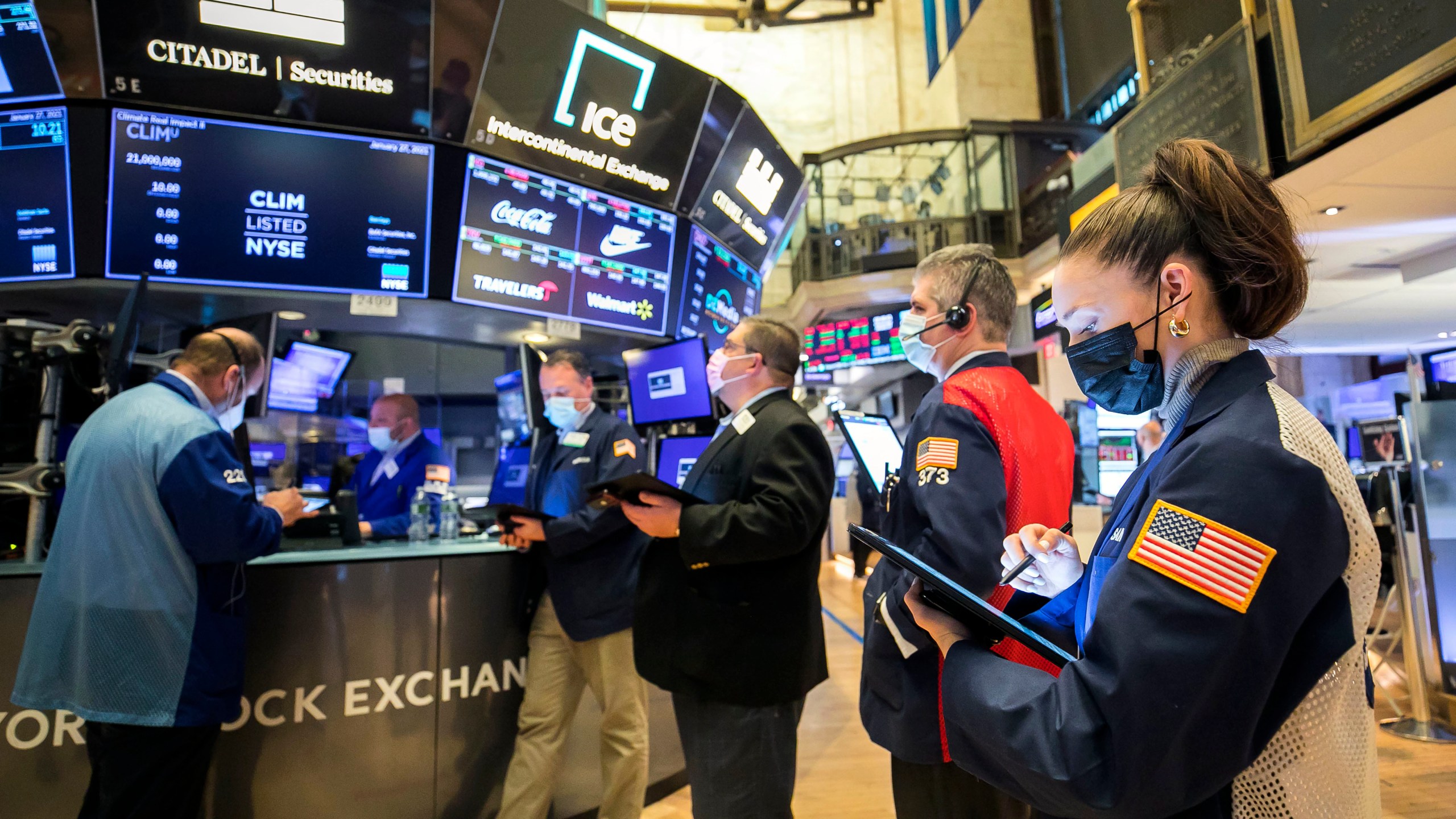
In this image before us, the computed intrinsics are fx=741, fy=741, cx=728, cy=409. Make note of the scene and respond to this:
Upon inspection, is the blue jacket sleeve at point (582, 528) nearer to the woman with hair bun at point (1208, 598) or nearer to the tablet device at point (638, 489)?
the tablet device at point (638, 489)

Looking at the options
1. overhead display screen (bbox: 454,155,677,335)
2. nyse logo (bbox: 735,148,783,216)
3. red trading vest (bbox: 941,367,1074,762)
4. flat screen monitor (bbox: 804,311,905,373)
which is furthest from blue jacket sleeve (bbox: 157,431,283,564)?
flat screen monitor (bbox: 804,311,905,373)

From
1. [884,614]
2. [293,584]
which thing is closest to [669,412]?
[293,584]

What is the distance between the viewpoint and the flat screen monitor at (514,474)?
3.84m

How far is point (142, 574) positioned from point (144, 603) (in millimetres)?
79

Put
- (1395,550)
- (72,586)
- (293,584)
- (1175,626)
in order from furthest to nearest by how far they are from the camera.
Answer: (1395,550) → (293,584) → (72,586) → (1175,626)

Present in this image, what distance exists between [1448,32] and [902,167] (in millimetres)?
10769

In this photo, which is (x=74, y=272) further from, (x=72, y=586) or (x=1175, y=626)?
(x=1175, y=626)

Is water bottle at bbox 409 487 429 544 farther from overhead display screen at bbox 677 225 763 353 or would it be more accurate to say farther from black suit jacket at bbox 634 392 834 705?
overhead display screen at bbox 677 225 763 353

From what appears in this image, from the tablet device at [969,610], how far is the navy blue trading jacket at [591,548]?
1.67 m

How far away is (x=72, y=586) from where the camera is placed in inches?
79.4

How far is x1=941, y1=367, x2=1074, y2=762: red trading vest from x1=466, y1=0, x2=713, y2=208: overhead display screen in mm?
2884

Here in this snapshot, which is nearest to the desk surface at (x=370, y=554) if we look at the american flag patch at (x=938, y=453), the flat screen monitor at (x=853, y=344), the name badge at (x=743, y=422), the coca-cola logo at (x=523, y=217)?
the name badge at (x=743, y=422)

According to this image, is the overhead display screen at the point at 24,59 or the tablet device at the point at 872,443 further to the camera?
the overhead display screen at the point at 24,59

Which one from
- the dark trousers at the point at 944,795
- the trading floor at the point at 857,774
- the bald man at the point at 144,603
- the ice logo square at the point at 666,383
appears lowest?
the trading floor at the point at 857,774
